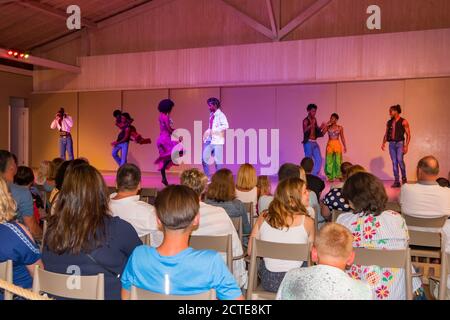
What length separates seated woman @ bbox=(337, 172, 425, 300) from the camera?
2324 mm

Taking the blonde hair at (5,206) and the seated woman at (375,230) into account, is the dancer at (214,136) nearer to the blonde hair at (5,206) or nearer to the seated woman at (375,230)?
the seated woman at (375,230)

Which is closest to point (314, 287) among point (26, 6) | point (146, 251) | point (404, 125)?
point (146, 251)

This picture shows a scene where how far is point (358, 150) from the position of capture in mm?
11211

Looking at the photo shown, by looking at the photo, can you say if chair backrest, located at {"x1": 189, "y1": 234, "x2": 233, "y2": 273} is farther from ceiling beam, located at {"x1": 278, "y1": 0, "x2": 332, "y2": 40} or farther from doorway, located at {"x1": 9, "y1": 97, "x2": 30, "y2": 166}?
doorway, located at {"x1": 9, "y1": 97, "x2": 30, "y2": 166}

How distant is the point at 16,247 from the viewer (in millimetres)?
2074

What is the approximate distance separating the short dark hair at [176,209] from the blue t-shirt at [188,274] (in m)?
0.11

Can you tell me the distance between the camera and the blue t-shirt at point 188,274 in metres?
1.73

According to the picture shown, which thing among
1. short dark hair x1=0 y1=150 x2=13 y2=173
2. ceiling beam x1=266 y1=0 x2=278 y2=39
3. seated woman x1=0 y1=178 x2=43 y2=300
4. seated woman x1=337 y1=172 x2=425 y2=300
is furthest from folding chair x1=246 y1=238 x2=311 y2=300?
ceiling beam x1=266 y1=0 x2=278 y2=39

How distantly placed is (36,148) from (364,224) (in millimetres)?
13823

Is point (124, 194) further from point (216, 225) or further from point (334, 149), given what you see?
point (334, 149)

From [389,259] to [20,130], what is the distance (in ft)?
47.3

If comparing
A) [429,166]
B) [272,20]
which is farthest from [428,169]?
[272,20]

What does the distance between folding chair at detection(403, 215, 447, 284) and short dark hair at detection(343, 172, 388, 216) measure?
0.50 meters

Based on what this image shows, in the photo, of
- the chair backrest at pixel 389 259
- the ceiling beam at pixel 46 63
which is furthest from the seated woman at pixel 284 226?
the ceiling beam at pixel 46 63
